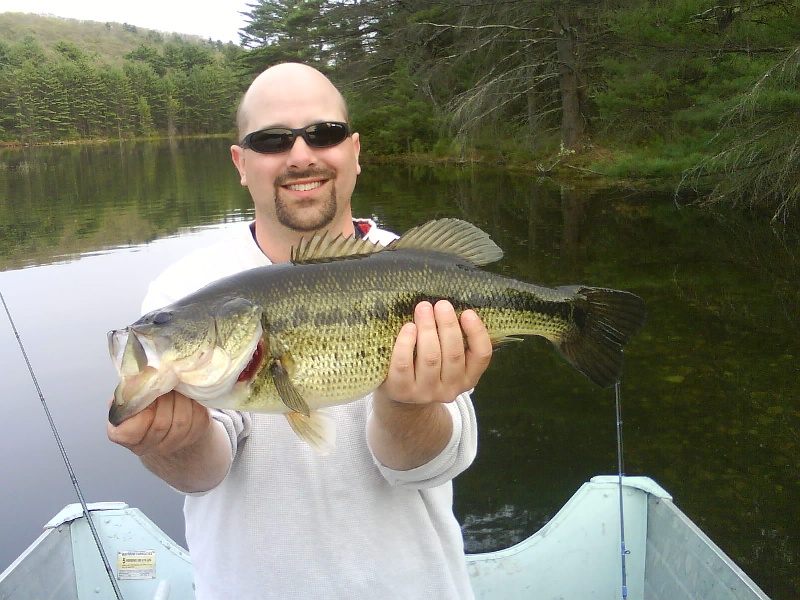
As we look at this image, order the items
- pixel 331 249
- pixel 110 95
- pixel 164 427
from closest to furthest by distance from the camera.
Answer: pixel 164 427, pixel 331 249, pixel 110 95

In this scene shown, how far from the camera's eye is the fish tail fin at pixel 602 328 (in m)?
2.17

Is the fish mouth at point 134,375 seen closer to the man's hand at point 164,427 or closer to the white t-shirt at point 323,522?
the man's hand at point 164,427

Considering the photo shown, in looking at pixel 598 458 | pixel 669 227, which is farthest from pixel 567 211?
pixel 598 458

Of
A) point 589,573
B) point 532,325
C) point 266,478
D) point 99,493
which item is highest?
point 532,325

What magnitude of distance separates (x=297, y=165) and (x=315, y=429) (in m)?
1.07

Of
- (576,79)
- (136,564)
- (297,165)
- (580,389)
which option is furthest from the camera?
(576,79)

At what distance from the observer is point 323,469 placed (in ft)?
7.27

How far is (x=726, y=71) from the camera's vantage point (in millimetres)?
14469

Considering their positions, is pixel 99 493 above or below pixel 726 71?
below

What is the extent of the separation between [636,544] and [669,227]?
1318cm

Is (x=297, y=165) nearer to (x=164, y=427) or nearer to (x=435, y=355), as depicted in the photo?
(x=435, y=355)

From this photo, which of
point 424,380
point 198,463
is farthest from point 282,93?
point 198,463

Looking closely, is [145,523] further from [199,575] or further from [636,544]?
[636,544]

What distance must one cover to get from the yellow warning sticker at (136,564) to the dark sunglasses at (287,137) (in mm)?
2573
